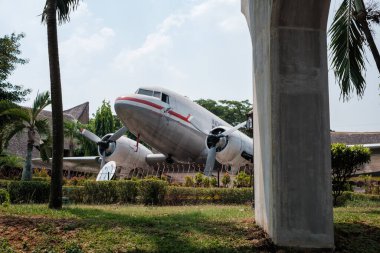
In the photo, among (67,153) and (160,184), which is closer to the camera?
(160,184)

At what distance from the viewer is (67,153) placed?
130 ft

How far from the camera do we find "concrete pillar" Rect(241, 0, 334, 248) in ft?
19.9

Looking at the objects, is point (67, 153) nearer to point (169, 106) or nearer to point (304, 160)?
point (169, 106)

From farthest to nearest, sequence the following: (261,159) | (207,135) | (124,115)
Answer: (207,135) → (124,115) → (261,159)

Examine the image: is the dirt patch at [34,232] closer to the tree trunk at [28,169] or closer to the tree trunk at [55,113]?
the tree trunk at [55,113]

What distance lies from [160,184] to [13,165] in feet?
44.5

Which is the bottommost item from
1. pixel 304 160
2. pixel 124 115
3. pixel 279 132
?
pixel 304 160

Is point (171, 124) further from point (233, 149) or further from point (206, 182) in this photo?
point (206, 182)

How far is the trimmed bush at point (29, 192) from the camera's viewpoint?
14.5 meters

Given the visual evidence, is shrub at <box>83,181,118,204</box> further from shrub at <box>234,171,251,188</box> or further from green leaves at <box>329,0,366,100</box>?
green leaves at <box>329,0,366,100</box>

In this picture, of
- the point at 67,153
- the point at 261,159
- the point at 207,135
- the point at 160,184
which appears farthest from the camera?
the point at 67,153

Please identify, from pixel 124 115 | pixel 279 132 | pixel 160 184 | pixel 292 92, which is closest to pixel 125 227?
pixel 279 132

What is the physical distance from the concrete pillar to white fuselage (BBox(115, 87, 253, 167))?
1593cm

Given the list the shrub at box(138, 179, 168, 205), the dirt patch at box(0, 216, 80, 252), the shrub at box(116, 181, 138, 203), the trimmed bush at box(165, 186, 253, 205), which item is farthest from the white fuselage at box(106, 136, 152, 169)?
the dirt patch at box(0, 216, 80, 252)
